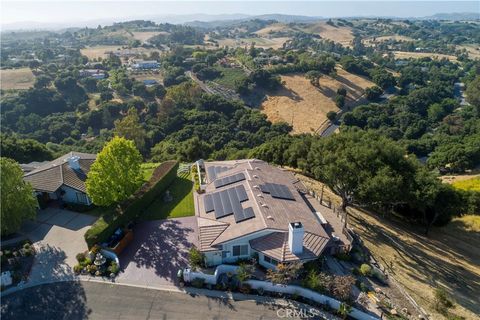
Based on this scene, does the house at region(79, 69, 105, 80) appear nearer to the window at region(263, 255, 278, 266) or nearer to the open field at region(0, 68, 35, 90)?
the open field at region(0, 68, 35, 90)

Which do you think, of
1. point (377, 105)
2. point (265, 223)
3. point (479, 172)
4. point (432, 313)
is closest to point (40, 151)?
point (265, 223)

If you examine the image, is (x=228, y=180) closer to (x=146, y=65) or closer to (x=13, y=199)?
(x=13, y=199)

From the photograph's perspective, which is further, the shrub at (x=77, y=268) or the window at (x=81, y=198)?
Answer: the window at (x=81, y=198)

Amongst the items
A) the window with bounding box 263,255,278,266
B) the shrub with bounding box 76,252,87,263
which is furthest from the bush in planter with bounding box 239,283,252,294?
the shrub with bounding box 76,252,87,263

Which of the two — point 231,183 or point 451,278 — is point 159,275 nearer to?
point 231,183

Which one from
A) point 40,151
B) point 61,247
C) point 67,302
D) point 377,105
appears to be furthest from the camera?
point 377,105

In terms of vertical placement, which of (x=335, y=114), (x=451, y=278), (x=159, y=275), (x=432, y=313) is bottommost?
(x=335, y=114)

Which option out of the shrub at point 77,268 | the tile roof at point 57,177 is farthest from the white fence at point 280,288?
the tile roof at point 57,177

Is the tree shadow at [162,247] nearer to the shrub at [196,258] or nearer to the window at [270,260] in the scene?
the shrub at [196,258]
